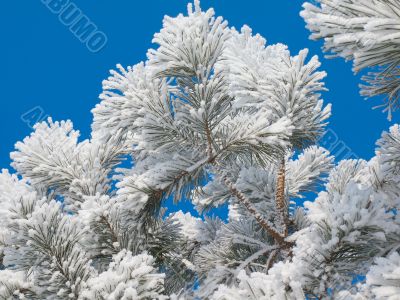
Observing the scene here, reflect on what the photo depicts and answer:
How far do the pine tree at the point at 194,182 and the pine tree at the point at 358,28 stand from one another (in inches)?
33.0

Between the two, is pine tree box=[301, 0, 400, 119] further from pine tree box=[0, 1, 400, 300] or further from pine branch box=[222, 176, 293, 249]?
pine branch box=[222, 176, 293, 249]

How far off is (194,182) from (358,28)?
1.89 meters

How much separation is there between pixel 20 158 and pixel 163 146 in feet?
4.18

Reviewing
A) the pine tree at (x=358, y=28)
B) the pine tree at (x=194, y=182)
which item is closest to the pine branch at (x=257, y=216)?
the pine tree at (x=194, y=182)

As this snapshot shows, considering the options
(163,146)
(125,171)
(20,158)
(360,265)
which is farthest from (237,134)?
(20,158)

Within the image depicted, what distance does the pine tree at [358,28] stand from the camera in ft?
5.64

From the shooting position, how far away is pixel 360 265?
265cm

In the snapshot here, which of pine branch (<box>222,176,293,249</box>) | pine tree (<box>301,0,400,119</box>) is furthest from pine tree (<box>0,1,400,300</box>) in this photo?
pine tree (<box>301,0,400,119</box>)

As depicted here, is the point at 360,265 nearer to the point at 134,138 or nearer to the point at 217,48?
the point at 217,48

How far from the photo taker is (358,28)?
1.82m

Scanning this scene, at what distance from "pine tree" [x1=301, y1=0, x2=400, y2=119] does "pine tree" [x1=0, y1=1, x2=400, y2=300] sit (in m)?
0.84

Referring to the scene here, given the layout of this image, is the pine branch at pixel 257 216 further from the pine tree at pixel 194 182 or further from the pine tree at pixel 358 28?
the pine tree at pixel 358 28

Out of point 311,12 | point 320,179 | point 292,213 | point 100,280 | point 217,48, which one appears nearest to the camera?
point 311,12

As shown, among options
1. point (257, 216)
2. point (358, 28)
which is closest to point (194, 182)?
point (257, 216)
